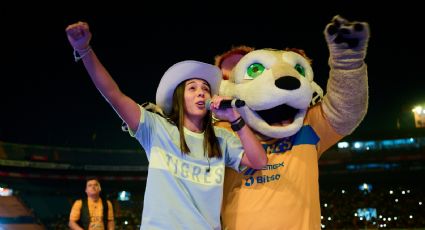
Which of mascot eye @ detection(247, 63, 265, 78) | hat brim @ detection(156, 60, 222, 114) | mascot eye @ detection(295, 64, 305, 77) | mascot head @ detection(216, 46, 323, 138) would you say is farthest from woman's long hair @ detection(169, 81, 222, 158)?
mascot eye @ detection(295, 64, 305, 77)

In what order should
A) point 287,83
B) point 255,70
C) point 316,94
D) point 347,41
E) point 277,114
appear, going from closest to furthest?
1. point 347,41
2. point 287,83
3. point 277,114
4. point 255,70
5. point 316,94

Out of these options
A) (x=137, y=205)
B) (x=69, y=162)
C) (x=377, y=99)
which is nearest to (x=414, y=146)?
(x=377, y=99)

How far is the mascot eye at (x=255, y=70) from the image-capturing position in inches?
111

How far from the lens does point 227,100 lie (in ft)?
7.29

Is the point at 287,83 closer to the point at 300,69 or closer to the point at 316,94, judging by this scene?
the point at 300,69

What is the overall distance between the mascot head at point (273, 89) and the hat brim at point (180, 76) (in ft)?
0.68

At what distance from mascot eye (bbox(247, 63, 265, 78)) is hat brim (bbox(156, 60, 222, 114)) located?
0.22 metres

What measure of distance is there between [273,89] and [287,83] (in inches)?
3.4

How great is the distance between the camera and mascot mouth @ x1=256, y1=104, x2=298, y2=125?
2.72m

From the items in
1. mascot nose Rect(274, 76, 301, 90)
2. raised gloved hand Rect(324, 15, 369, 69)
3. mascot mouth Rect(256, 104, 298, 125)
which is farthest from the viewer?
mascot mouth Rect(256, 104, 298, 125)

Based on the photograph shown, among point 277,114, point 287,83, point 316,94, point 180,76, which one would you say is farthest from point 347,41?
point 180,76

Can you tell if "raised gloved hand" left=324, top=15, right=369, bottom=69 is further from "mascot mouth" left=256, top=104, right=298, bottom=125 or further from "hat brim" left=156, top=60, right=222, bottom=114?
"hat brim" left=156, top=60, right=222, bottom=114

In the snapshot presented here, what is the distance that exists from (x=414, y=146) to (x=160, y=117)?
28760 millimetres

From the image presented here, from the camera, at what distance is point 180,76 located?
8.63 ft
